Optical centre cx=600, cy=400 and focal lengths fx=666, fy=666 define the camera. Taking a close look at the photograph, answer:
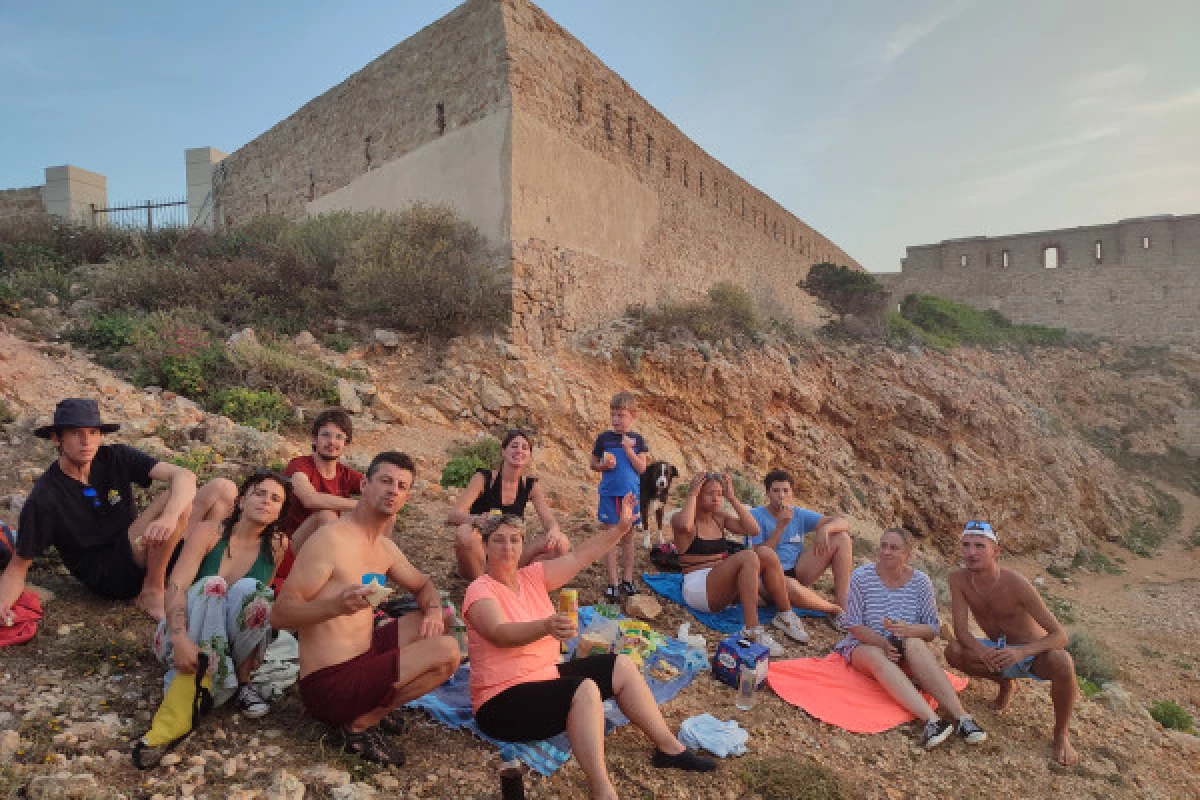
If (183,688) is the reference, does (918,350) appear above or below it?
above

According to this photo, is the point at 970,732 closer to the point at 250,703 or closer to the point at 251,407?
the point at 250,703

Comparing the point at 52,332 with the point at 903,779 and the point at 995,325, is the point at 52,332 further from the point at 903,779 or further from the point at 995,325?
the point at 995,325

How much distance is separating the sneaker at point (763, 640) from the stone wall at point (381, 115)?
8609 mm

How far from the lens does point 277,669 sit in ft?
10.4

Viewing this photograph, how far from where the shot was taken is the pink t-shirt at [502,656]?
3076 mm

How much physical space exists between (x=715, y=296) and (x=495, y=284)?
639 centimetres

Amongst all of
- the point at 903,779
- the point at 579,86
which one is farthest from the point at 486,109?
the point at 903,779

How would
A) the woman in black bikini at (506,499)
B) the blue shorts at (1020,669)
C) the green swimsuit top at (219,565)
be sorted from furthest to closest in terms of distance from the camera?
the woman in black bikini at (506,499) < the blue shorts at (1020,669) < the green swimsuit top at (219,565)

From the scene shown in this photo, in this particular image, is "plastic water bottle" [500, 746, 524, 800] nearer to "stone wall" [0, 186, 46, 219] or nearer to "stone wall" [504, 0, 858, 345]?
"stone wall" [504, 0, 858, 345]

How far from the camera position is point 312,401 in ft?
26.3

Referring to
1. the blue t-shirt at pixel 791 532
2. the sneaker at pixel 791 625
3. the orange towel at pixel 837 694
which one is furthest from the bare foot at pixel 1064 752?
the blue t-shirt at pixel 791 532

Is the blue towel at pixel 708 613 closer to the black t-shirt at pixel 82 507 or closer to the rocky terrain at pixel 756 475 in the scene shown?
the rocky terrain at pixel 756 475

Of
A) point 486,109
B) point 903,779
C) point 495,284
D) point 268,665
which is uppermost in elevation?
point 486,109

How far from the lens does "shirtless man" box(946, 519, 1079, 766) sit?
4164 millimetres
